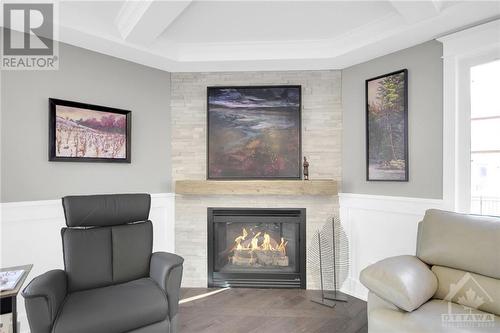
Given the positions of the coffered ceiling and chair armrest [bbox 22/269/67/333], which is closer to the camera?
chair armrest [bbox 22/269/67/333]

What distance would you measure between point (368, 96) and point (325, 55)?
602mm

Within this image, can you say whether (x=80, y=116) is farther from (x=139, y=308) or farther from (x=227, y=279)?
(x=227, y=279)

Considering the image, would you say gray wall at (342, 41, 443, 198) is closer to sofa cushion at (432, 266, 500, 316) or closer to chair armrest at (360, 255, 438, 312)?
sofa cushion at (432, 266, 500, 316)

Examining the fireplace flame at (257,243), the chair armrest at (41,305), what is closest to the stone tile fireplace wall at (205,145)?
the fireplace flame at (257,243)

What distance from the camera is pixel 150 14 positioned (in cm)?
213

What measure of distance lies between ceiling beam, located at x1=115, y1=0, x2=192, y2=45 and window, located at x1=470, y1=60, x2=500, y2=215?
2.35 m

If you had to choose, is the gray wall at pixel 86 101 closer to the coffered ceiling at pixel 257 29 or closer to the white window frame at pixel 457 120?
the coffered ceiling at pixel 257 29

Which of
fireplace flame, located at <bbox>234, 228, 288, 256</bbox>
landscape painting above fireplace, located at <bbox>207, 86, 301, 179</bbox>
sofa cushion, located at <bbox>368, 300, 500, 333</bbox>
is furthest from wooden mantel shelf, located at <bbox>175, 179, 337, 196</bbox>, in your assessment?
sofa cushion, located at <bbox>368, 300, 500, 333</bbox>

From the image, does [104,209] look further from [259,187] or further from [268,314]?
[268,314]

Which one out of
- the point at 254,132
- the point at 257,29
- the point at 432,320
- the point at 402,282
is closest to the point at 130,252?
the point at 254,132

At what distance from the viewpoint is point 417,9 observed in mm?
2064

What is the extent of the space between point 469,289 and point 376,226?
1.11m

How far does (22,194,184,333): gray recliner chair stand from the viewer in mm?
1657

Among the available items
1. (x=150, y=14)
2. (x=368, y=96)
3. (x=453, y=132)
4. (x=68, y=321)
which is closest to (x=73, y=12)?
(x=150, y=14)
